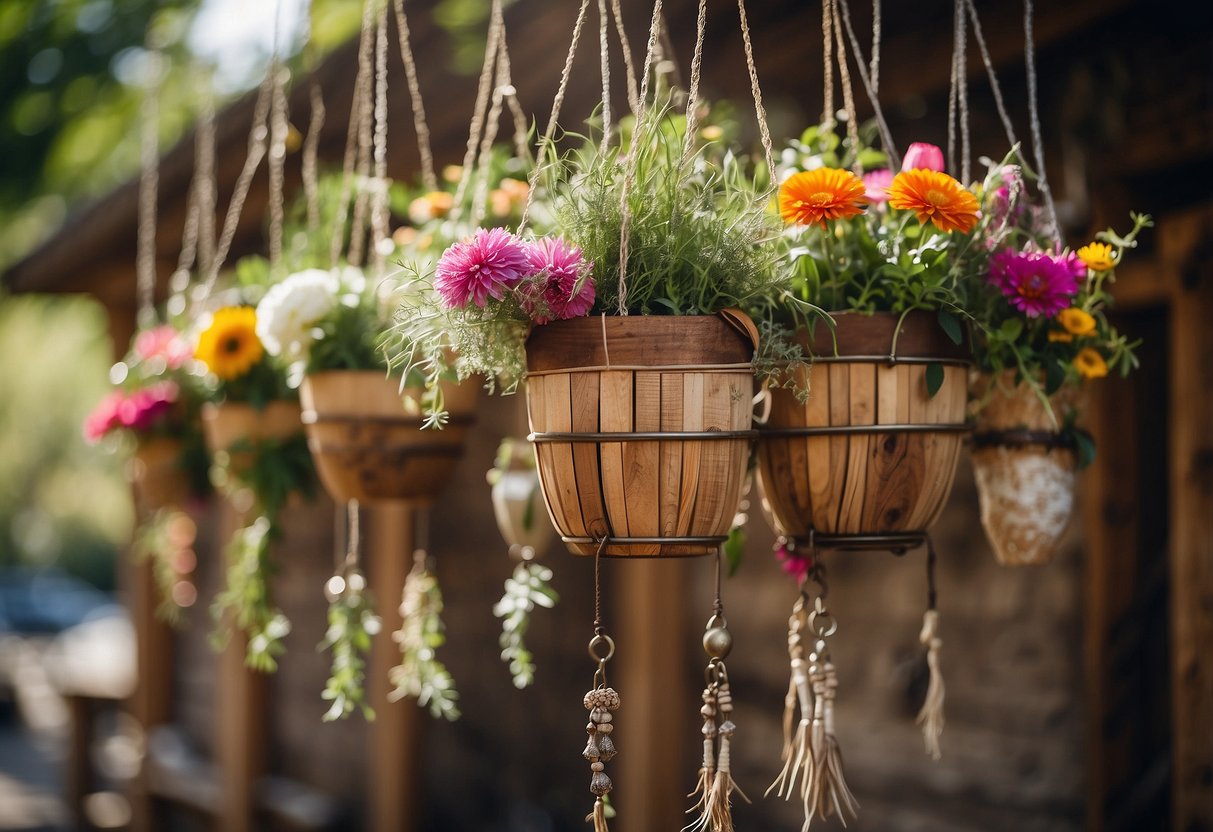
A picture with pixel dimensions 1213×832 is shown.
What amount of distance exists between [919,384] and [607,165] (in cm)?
42

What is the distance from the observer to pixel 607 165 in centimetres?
125

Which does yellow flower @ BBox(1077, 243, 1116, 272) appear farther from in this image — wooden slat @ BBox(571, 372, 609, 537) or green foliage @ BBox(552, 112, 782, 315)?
wooden slat @ BBox(571, 372, 609, 537)

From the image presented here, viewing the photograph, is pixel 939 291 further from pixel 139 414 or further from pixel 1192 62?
pixel 139 414

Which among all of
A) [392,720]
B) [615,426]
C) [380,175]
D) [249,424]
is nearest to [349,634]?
[249,424]

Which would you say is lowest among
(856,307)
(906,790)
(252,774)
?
(252,774)

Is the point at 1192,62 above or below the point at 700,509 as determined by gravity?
above

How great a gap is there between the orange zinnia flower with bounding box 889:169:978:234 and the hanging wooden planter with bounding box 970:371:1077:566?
322 millimetres

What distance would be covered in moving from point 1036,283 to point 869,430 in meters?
0.27

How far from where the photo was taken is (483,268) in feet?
3.87

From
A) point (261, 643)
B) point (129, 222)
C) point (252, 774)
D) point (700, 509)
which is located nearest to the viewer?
point (700, 509)

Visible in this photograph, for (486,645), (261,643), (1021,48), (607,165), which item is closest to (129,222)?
(486,645)

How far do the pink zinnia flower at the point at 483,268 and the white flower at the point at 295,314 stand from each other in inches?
21.2

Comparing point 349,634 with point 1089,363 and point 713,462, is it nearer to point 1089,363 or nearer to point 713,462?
point 713,462

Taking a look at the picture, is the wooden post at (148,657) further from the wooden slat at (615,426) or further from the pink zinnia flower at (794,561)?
the wooden slat at (615,426)
